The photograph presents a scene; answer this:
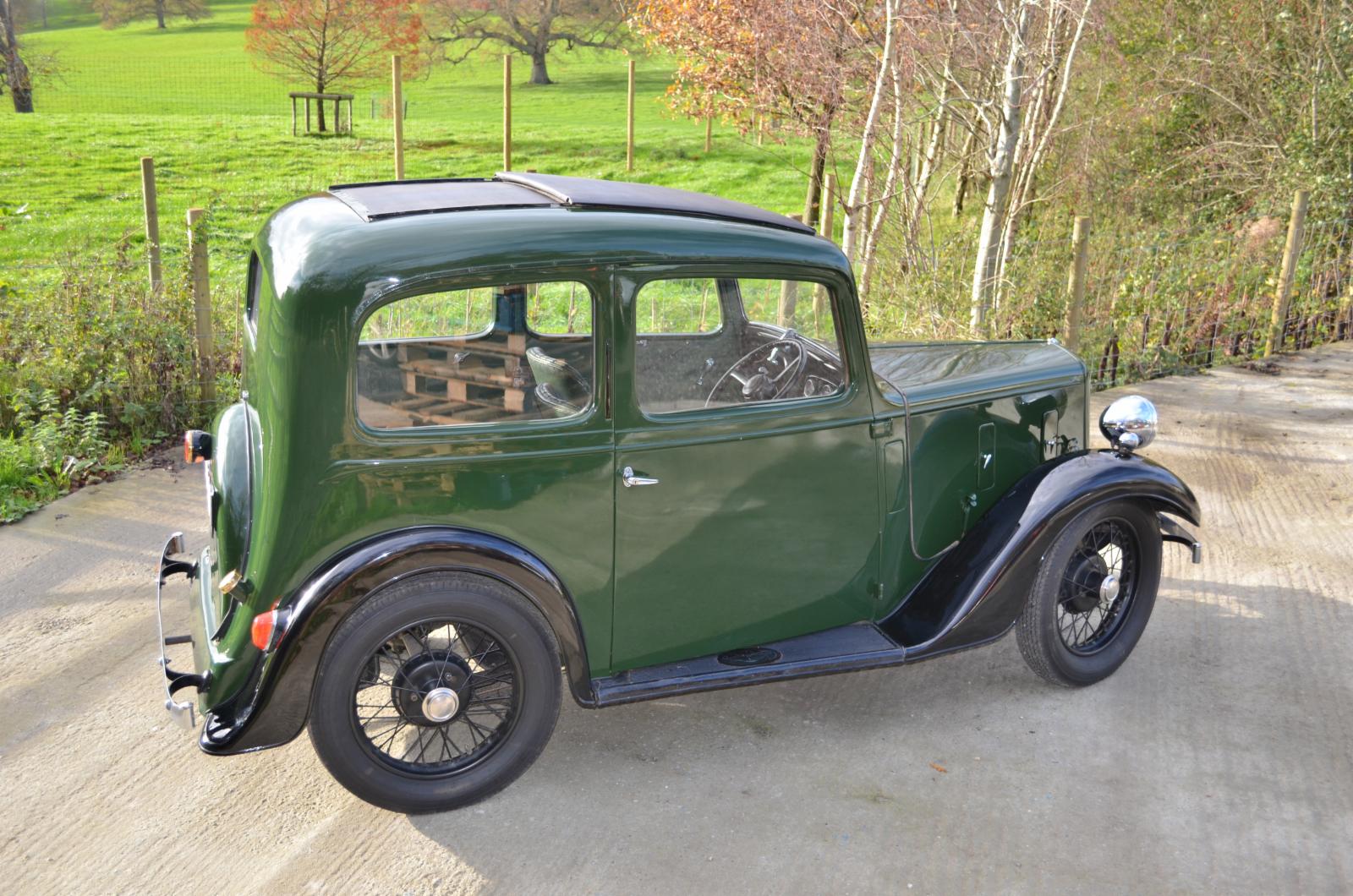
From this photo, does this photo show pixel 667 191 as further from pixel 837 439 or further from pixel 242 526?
pixel 242 526

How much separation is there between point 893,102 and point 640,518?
6611mm

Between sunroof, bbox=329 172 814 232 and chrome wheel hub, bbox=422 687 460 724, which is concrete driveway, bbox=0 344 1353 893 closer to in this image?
chrome wheel hub, bbox=422 687 460 724

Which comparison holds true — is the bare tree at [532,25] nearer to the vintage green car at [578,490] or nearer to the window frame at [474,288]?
the vintage green car at [578,490]

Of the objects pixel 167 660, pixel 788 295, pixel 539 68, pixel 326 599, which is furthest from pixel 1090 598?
A: pixel 539 68

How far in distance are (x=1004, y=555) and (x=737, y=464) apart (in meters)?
1.08

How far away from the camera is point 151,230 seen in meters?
7.04

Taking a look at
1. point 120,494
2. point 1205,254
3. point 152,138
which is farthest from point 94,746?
point 152,138

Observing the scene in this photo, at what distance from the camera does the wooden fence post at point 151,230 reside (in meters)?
6.92

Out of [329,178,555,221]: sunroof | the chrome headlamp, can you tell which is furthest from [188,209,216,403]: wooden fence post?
the chrome headlamp

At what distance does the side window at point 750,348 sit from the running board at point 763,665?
89cm

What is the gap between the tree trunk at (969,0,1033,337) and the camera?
748cm

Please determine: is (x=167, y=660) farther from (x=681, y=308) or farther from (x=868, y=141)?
(x=868, y=141)

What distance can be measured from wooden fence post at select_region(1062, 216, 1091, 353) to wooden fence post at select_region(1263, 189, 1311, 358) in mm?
2787

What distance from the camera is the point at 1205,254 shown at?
9852mm
